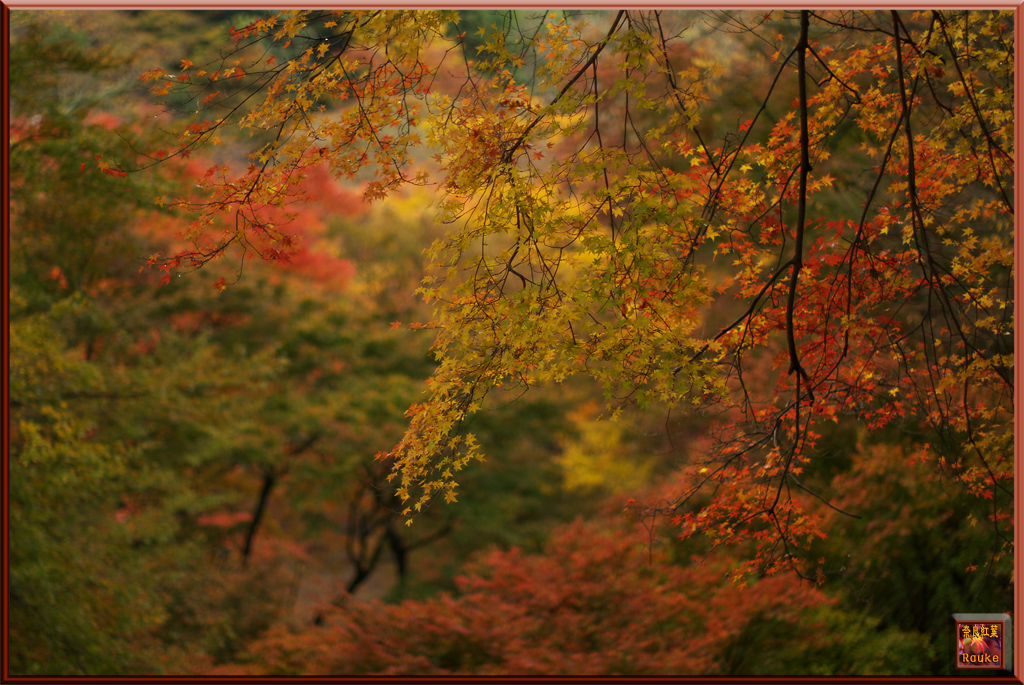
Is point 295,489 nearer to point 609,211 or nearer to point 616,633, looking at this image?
point 616,633

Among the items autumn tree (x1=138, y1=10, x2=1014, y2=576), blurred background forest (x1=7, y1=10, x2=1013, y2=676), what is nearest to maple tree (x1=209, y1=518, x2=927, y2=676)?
blurred background forest (x1=7, y1=10, x2=1013, y2=676)

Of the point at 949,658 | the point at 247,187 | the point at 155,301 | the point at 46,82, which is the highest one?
the point at 46,82

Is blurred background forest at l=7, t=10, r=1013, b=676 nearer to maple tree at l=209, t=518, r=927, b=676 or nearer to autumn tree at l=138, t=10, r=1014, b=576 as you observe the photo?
maple tree at l=209, t=518, r=927, b=676

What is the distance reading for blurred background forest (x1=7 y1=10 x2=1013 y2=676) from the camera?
222 inches

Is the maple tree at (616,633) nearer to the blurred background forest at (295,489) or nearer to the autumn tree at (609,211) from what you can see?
the blurred background forest at (295,489)

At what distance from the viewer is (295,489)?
11.7m

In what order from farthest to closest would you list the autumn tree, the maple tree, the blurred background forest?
1. the blurred background forest
2. the maple tree
3. the autumn tree

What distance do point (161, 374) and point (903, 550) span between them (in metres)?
6.36

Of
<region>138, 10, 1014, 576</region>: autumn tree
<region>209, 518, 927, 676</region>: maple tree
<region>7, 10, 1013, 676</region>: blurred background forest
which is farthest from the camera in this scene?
<region>7, 10, 1013, 676</region>: blurred background forest

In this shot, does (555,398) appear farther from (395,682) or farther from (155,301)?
(395,682)

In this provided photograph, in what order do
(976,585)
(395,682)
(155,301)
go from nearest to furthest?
(395,682), (976,585), (155,301)

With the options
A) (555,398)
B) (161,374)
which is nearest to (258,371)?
(161,374)

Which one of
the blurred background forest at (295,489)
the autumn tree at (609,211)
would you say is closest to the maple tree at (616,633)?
the blurred background forest at (295,489)

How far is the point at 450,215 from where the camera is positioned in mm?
3156
